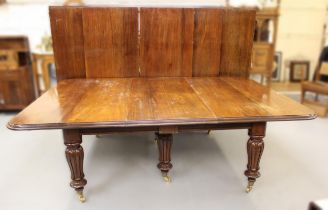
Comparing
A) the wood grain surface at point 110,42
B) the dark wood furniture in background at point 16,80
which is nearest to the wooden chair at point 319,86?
the wood grain surface at point 110,42

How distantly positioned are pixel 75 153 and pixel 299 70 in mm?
4249

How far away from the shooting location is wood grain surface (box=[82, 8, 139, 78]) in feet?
7.04

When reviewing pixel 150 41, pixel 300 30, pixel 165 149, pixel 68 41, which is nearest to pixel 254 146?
pixel 165 149

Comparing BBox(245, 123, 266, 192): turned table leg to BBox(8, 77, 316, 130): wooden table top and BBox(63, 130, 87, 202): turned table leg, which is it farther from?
BBox(63, 130, 87, 202): turned table leg

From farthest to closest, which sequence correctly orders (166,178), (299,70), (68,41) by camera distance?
(299,70) → (68,41) → (166,178)

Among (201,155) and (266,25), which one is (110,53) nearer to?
(201,155)

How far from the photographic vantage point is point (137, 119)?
1324 millimetres

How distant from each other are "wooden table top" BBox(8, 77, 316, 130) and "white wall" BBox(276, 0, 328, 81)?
2.89 meters

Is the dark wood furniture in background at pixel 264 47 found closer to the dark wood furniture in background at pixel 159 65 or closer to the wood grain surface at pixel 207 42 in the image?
the dark wood furniture in background at pixel 159 65

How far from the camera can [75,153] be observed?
1.50 metres

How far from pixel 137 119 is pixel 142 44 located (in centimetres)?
108

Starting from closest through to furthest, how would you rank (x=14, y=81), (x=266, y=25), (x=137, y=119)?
1. (x=137, y=119)
2. (x=14, y=81)
3. (x=266, y=25)

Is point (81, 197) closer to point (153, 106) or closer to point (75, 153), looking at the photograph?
point (75, 153)

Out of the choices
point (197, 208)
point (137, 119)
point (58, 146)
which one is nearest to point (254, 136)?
point (197, 208)
